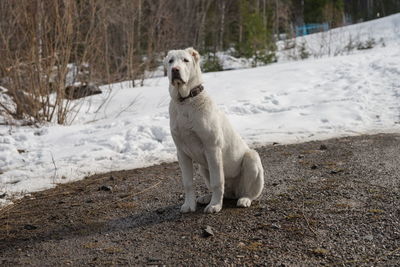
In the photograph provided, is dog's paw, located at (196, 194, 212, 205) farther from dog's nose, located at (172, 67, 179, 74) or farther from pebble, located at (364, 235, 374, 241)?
pebble, located at (364, 235, 374, 241)

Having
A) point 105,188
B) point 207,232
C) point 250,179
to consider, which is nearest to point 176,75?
point 250,179

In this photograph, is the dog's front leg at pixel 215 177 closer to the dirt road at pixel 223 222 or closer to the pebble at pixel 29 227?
the dirt road at pixel 223 222

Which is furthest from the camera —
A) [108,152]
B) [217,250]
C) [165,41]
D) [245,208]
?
[165,41]

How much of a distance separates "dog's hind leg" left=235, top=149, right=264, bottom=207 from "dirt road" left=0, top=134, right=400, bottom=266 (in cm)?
10

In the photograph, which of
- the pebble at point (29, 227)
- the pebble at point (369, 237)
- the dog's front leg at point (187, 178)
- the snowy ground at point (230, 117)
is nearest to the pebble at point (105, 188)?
the snowy ground at point (230, 117)

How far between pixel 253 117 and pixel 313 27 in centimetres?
2737

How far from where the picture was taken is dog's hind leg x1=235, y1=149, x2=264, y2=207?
4.39 meters

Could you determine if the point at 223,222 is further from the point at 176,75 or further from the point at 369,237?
the point at 176,75

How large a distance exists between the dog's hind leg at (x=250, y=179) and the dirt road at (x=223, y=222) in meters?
0.10

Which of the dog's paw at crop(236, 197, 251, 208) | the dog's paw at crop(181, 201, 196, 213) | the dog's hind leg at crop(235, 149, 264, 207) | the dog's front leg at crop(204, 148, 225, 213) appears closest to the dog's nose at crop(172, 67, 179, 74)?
the dog's front leg at crop(204, 148, 225, 213)

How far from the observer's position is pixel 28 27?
27.9 feet

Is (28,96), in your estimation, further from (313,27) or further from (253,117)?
(313,27)

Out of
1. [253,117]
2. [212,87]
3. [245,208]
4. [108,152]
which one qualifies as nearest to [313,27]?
[212,87]

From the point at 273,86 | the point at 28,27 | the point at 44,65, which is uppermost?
the point at 28,27
